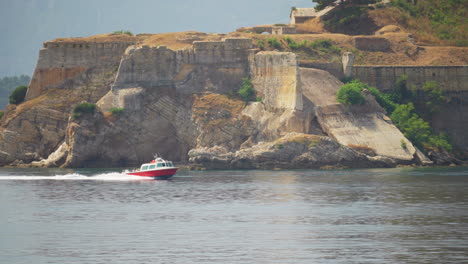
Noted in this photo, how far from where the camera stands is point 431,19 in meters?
134

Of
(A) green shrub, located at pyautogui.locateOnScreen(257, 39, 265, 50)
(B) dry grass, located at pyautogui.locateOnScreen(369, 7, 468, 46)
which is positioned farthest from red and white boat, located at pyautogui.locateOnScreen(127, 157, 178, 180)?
(B) dry grass, located at pyautogui.locateOnScreen(369, 7, 468, 46)

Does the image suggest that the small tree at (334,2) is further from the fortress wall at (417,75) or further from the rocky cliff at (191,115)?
the rocky cliff at (191,115)

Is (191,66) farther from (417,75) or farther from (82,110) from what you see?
(417,75)

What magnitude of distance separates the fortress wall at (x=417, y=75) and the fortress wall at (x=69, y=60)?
3203cm

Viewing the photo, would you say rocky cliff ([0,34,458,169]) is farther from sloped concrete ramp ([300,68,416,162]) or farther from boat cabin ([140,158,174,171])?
boat cabin ([140,158,174,171])

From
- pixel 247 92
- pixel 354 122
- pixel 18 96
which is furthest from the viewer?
pixel 18 96

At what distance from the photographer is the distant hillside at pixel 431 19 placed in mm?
129750

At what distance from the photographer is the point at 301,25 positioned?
13338 centimetres

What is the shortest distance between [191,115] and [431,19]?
143ft

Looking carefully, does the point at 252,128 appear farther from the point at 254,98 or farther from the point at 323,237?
the point at 323,237

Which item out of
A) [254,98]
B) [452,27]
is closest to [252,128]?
[254,98]

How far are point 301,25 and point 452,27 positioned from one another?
2181 centimetres

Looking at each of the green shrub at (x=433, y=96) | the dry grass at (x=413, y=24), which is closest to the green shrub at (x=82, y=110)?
the green shrub at (x=433, y=96)

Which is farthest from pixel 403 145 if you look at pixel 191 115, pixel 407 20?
pixel 407 20
